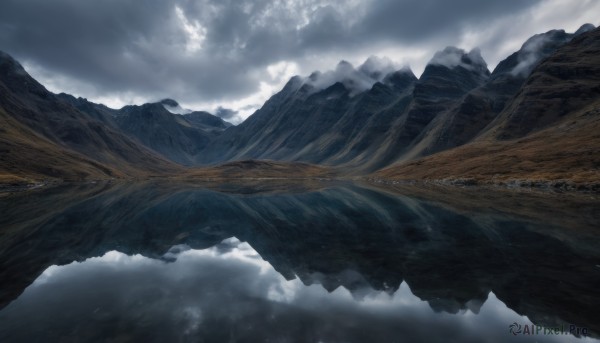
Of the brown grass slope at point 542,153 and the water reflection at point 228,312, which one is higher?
the brown grass slope at point 542,153

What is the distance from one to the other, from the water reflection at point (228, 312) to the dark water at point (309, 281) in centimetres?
10

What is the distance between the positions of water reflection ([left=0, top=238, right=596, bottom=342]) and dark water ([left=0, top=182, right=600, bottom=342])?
10 centimetres

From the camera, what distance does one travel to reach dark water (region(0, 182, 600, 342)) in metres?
16.9

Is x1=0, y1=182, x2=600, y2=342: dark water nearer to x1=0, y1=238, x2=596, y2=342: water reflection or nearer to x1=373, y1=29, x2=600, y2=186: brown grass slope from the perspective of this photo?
x1=0, y1=238, x2=596, y2=342: water reflection

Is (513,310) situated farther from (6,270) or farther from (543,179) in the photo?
(543,179)

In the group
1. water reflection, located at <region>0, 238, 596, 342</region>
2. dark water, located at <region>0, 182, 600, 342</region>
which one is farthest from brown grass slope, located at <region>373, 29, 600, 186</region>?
water reflection, located at <region>0, 238, 596, 342</region>

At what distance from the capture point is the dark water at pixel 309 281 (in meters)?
16.9

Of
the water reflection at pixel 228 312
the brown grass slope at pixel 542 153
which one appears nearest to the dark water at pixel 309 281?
the water reflection at pixel 228 312

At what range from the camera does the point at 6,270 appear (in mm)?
28281

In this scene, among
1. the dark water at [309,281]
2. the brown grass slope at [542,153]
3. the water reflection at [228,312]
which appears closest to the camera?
the water reflection at [228,312]

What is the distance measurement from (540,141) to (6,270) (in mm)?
180300

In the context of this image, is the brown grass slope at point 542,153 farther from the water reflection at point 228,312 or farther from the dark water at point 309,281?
the water reflection at point 228,312

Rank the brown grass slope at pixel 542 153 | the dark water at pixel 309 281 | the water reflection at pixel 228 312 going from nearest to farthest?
the water reflection at pixel 228 312 < the dark water at pixel 309 281 < the brown grass slope at pixel 542 153

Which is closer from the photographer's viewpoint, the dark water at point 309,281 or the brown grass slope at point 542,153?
the dark water at point 309,281
